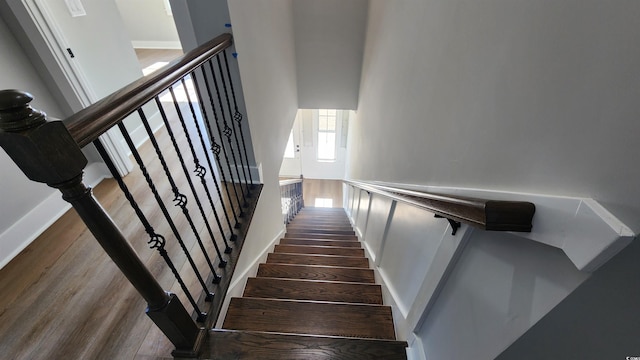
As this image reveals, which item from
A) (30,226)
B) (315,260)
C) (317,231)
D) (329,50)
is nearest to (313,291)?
(315,260)

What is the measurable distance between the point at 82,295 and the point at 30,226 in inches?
27.1

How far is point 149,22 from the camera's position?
5430mm

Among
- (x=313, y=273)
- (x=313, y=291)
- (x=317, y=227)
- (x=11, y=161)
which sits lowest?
(x=317, y=227)

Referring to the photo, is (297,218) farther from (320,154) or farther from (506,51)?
(506,51)

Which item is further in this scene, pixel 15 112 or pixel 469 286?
pixel 469 286

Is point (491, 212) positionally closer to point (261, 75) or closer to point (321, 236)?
point (261, 75)

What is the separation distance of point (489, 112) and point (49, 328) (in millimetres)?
1978

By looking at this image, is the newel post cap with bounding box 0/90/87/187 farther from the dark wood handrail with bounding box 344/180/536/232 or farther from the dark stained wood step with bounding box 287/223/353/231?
the dark stained wood step with bounding box 287/223/353/231

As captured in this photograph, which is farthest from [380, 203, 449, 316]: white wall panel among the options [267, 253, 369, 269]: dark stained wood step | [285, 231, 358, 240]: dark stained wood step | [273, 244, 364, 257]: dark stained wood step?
[285, 231, 358, 240]: dark stained wood step

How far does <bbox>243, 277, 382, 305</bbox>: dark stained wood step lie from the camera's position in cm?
187

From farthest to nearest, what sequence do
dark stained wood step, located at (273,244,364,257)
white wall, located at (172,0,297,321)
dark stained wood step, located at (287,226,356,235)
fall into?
dark stained wood step, located at (287,226,356,235) < dark stained wood step, located at (273,244,364,257) < white wall, located at (172,0,297,321)

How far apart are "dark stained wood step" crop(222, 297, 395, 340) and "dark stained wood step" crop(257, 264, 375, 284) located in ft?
1.59

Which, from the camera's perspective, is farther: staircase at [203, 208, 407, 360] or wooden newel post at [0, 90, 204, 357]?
staircase at [203, 208, 407, 360]

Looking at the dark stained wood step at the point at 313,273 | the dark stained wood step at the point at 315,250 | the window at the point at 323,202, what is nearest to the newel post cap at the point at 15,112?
the dark stained wood step at the point at 313,273
